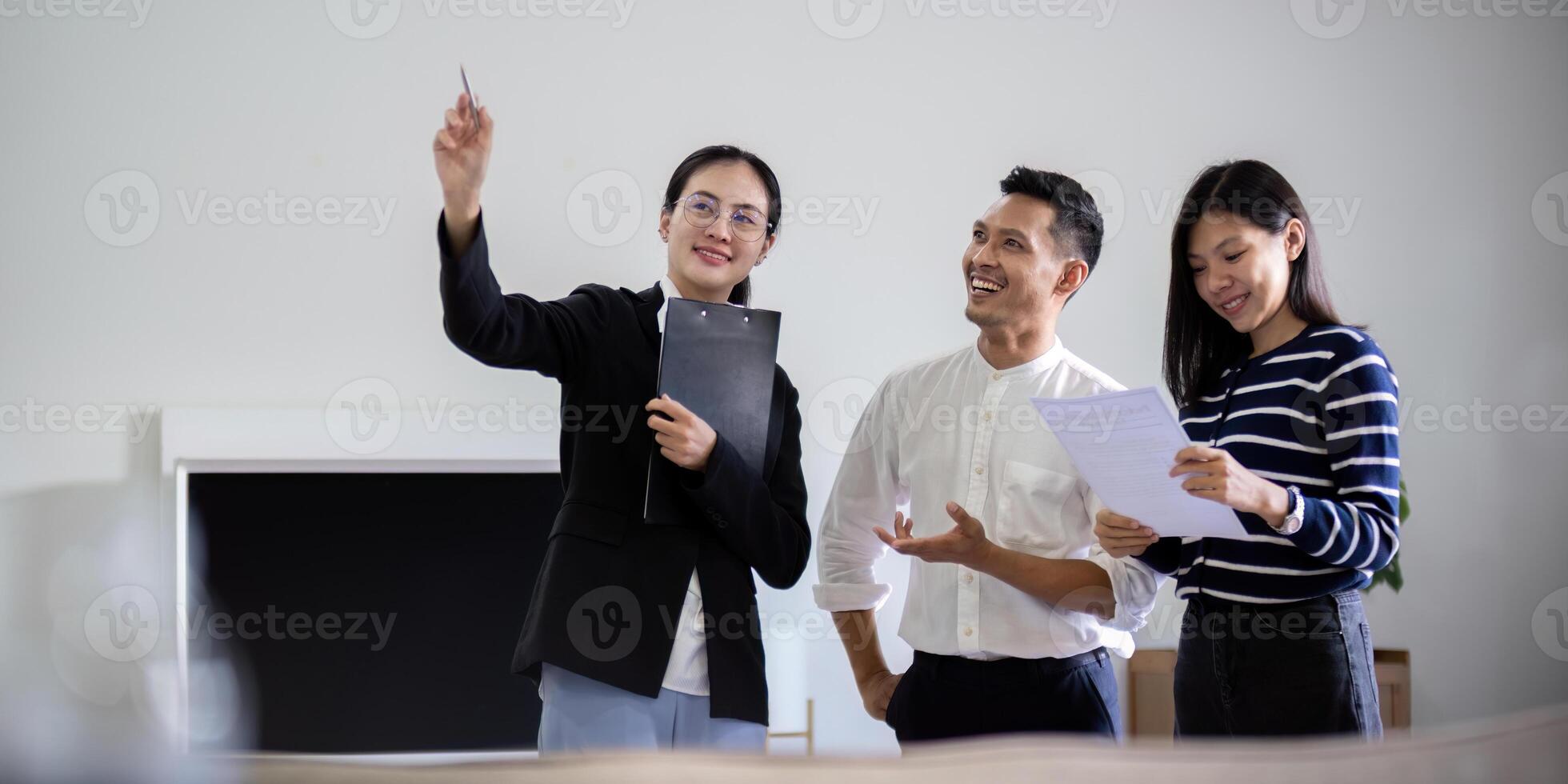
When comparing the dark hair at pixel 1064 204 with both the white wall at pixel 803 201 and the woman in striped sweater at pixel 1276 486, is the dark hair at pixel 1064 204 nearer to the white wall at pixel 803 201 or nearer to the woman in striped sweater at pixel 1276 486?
the woman in striped sweater at pixel 1276 486

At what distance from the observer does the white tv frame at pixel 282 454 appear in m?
2.92

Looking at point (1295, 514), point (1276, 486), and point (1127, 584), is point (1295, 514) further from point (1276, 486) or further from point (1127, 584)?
point (1127, 584)

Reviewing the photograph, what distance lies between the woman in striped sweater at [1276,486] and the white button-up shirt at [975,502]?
12 cm

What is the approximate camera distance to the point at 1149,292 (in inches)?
135

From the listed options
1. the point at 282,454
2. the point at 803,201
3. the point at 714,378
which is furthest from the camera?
the point at 803,201

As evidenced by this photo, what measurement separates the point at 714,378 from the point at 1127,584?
66 centimetres

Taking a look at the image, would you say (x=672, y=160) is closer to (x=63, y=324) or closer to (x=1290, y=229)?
(x=63, y=324)

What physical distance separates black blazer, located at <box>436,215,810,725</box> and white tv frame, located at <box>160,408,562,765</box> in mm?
1280

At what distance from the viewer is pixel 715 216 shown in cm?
176

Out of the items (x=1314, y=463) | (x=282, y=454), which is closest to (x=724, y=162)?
(x=1314, y=463)

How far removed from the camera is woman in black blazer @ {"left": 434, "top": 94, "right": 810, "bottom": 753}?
1.48 metres

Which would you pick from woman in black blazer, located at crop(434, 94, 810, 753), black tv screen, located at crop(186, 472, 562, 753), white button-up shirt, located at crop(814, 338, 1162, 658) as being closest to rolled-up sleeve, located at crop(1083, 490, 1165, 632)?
white button-up shirt, located at crop(814, 338, 1162, 658)

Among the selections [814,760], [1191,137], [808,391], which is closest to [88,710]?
[808,391]

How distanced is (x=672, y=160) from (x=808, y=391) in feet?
2.45
